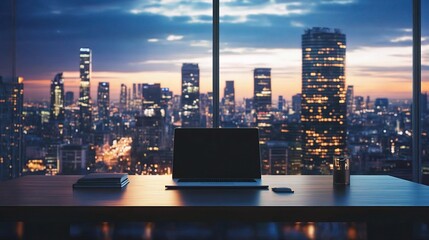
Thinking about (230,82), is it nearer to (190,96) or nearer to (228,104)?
(228,104)

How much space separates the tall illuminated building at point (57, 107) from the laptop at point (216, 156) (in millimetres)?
1851

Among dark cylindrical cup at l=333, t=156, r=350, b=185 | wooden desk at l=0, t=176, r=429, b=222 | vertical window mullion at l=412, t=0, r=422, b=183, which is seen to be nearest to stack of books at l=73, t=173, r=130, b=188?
wooden desk at l=0, t=176, r=429, b=222

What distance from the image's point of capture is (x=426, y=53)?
411 centimetres

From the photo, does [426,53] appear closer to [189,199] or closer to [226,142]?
[226,142]

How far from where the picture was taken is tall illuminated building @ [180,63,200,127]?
163 inches

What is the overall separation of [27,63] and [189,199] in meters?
2.75

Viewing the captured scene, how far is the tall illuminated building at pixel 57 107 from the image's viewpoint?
424 centimetres

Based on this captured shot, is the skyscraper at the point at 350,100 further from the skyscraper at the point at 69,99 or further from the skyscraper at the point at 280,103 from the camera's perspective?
the skyscraper at the point at 69,99

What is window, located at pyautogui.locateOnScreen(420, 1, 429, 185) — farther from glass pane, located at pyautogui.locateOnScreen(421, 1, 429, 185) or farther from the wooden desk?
the wooden desk

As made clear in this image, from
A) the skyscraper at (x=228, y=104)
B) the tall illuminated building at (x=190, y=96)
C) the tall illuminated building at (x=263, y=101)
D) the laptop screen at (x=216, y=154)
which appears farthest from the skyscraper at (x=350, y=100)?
the laptop screen at (x=216, y=154)

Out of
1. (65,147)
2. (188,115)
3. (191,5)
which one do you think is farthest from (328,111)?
(65,147)

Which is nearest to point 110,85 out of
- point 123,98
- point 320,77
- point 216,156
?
point 123,98

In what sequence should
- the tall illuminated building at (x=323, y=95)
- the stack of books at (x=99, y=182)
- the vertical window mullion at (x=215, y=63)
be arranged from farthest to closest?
the tall illuminated building at (x=323, y=95), the vertical window mullion at (x=215, y=63), the stack of books at (x=99, y=182)

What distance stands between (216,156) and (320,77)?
Answer: 181 centimetres
